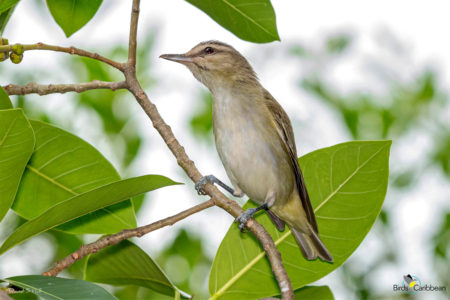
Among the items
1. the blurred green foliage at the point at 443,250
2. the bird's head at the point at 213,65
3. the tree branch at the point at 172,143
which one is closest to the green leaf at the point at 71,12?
the tree branch at the point at 172,143

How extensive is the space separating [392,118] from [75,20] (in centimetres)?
254

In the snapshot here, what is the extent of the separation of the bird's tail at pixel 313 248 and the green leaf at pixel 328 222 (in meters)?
0.02

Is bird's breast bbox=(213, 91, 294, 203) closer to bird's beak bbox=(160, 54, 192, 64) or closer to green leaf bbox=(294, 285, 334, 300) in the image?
bird's beak bbox=(160, 54, 192, 64)

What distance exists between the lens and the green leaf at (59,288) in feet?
6.26

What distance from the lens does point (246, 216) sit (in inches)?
91.0

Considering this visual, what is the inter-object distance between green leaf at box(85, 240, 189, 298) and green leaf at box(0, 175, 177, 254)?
488mm

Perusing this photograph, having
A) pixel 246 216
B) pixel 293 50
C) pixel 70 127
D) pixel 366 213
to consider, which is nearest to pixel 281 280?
pixel 246 216

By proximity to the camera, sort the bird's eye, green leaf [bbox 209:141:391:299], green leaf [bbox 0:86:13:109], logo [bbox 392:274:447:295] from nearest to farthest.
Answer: green leaf [bbox 0:86:13:109] → green leaf [bbox 209:141:391:299] → logo [bbox 392:274:447:295] → the bird's eye

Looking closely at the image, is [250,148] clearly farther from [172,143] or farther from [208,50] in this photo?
[172,143]

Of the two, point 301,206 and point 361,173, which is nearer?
point 361,173

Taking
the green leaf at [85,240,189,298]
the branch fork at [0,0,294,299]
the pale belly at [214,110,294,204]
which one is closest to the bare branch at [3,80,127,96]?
the branch fork at [0,0,294,299]

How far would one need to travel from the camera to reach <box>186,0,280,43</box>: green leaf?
2.68m

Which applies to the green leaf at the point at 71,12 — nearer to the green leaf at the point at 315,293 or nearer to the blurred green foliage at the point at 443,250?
the green leaf at the point at 315,293

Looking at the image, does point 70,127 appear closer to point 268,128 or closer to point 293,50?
point 268,128
